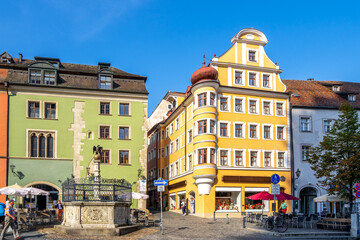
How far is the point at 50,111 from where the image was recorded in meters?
39.7

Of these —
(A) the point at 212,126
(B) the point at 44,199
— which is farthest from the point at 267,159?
(B) the point at 44,199

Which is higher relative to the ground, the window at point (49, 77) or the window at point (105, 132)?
the window at point (49, 77)

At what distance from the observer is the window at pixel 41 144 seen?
126ft

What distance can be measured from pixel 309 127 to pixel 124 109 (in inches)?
713

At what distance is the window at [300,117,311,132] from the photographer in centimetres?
4262

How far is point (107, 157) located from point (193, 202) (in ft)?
29.3

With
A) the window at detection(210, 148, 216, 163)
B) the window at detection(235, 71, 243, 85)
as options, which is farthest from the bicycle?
the window at detection(235, 71, 243, 85)

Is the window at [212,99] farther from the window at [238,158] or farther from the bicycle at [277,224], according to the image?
the bicycle at [277,224]

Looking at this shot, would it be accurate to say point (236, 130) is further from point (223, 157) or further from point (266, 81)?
point (266, 81)

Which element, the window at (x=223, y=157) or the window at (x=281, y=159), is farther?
the window at (x=281, y=159)

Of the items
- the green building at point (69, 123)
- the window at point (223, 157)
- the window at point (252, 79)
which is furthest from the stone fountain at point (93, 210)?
the window at point (252, 79)

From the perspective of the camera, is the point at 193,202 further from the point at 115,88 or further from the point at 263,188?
the point at 115,88

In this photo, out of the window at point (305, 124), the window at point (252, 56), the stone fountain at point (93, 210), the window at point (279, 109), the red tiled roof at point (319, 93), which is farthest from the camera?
the red tiled roof at point (319, 93)

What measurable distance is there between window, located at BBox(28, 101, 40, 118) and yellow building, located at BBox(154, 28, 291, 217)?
13907 millimetres
